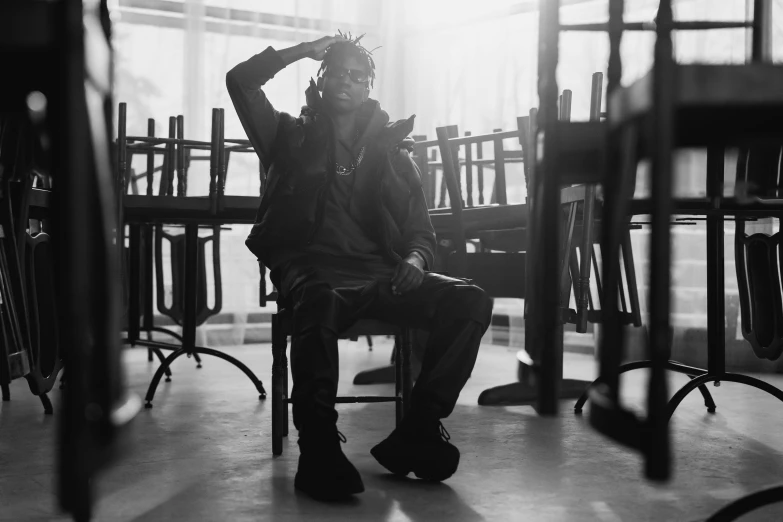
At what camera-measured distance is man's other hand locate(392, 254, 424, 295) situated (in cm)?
209

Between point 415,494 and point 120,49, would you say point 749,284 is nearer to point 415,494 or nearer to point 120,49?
point 415,494

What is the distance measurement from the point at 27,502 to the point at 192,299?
4.79ft

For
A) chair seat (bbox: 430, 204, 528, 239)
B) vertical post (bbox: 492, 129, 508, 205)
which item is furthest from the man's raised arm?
vertical post (bbox: 492, 129, 508, 205)

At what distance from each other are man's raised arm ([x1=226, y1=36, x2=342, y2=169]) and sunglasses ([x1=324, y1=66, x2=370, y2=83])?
0.23 feet

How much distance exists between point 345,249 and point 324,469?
28.7 inches

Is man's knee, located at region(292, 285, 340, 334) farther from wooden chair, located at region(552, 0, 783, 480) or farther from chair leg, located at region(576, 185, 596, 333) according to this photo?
wooden chair, located at region(552, 0, 783, 480)

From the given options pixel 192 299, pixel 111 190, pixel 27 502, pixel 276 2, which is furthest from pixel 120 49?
pixel 111 190

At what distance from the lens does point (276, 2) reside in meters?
5.20

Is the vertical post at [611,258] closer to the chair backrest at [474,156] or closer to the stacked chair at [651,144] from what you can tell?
the stacked chair at [651,144]

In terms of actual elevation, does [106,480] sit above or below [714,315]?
below

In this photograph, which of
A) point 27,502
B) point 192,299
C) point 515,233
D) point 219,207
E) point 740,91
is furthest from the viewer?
point 515,233

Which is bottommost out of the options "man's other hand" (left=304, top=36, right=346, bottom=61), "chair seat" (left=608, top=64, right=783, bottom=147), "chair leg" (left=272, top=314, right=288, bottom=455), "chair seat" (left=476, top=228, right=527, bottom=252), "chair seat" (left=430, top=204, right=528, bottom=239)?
"chair leg" (left=272, top=314, right=288, bottom=455)

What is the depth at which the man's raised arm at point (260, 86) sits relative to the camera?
7.39 ft

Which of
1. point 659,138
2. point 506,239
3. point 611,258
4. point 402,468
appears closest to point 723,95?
point 659,138
